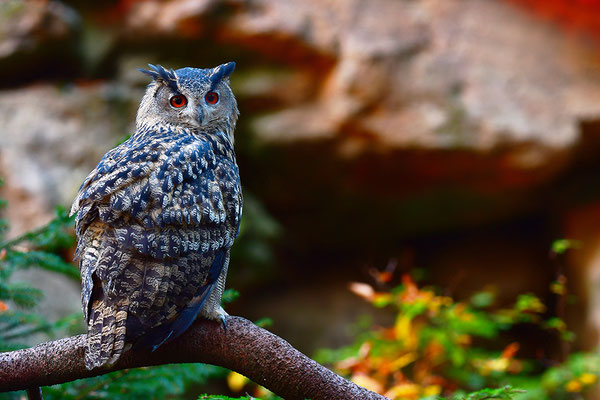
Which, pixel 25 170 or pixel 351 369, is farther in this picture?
pixel 25 170

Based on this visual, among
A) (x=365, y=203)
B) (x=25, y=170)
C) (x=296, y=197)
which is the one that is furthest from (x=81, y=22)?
(x=365, y=203)

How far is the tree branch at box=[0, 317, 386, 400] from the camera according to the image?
164 cm

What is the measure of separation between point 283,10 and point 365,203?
1755 mm

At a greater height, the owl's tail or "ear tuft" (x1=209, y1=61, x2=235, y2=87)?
"ear tuft" (x1=209, y1=61, x2=235, y2=87)

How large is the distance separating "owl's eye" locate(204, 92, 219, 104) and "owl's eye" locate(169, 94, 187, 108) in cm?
8

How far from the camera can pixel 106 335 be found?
1.58 m

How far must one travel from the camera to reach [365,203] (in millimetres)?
5398

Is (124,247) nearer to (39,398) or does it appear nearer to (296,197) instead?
(39,398)

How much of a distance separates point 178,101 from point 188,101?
4 cm

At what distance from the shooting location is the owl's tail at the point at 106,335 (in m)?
1.57

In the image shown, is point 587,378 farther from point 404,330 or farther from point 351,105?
point 351,105

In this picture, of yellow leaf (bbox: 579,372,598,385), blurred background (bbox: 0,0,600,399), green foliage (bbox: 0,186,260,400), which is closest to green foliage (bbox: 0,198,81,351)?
green foliage (bbox: 0,186,260,400)

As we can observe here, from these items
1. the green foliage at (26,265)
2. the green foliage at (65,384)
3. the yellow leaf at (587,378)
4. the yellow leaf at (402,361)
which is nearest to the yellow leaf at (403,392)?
the yellow leaf at (402,361)

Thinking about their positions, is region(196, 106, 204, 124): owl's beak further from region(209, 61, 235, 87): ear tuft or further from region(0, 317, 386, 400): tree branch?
region(0, 317, 386, 400): tree branch
